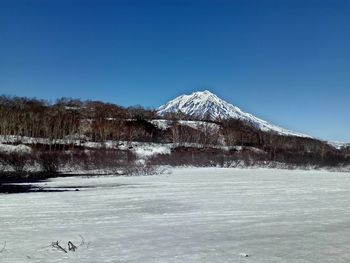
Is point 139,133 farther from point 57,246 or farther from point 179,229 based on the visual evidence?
point 57,246

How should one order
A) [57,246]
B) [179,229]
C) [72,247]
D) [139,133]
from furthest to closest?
[139,133] < [179,229] < [57,246] < [72,247]

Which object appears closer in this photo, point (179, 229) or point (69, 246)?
point (69, 246)

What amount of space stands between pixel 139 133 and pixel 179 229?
122 metres

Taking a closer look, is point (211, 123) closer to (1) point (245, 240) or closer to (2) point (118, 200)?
(2) point (118, 200)

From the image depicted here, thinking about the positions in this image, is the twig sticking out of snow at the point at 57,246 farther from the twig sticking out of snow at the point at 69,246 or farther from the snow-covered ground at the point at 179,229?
the snow-covered ground at the point at 179,229

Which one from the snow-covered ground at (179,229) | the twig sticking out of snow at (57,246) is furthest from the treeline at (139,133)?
the twig sticking out of snow at (57,246)

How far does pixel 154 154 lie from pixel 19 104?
7577cm

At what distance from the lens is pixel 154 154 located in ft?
326

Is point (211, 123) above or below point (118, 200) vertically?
above

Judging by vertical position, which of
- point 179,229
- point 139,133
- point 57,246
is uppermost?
point 139,133

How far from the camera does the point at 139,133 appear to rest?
13712 cm

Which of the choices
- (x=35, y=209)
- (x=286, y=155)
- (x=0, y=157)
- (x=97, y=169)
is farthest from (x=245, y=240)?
(x=286, y=155)

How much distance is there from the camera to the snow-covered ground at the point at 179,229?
11328 millimetres

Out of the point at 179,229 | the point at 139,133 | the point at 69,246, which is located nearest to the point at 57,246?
the point at 69,246
